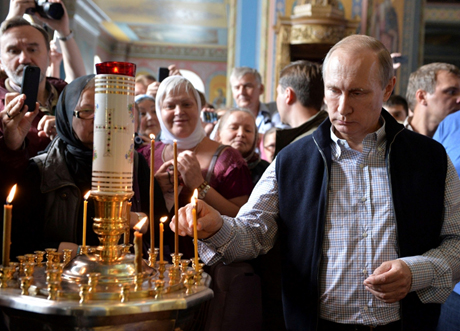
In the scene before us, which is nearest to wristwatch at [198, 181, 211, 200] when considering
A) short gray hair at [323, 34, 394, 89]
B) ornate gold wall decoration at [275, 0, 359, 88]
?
short gray hair at [323, 34, 394, 89]

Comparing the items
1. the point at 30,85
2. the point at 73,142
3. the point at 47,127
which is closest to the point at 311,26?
the point at 47,127

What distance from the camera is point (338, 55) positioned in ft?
5.49

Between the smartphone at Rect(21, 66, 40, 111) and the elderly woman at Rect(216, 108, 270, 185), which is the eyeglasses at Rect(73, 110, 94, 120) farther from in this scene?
the elderly woman at Rect(216, 108, 270, 185)

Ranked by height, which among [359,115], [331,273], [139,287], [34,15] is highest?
[34,15]

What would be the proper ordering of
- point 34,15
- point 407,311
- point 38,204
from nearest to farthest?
point 407,311, point 38,204, point 34,15

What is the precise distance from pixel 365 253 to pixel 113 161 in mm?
888

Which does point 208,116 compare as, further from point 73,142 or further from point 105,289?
point 105,289

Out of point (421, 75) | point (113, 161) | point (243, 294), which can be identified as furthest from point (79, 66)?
point (113, 161)

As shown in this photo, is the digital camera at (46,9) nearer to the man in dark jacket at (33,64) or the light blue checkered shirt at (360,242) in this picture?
the man in dark jacket at (33,64)

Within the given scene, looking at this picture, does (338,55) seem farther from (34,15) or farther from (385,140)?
(34,15)

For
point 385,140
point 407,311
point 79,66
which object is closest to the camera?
point 407,311

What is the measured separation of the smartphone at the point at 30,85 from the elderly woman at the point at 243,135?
1.55m

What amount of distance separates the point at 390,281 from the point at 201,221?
0.57 metres

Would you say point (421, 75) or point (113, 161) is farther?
point (421, 75)
